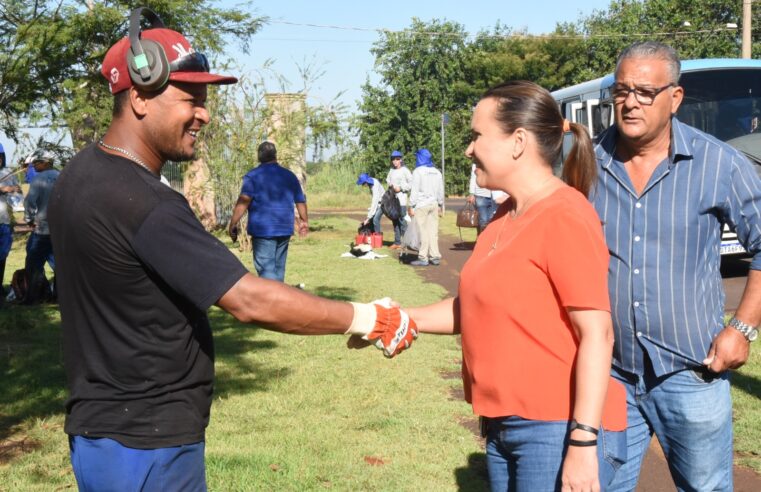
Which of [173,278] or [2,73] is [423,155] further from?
[173,278]

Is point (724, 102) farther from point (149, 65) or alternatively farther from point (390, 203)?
point (149, 65)

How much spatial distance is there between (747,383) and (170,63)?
577 cm

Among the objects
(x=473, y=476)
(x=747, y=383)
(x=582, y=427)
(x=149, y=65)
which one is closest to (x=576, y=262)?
(x=582, y=427)

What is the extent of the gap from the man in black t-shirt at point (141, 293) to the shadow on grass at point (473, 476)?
271 cm

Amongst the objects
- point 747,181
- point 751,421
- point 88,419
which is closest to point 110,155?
point 88,419

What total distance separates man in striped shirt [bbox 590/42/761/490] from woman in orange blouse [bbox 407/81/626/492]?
0.54 meters

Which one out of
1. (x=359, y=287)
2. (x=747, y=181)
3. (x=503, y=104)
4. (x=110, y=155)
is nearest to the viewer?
(x=110, y=155)

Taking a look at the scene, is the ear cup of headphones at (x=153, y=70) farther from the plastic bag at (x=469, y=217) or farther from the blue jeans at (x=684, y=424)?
the plastic bag at (x=469, y=217)

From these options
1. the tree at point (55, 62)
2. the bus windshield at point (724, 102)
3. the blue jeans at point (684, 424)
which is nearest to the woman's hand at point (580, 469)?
the blue jeans at point (684, 424)

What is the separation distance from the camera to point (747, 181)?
3.42 m

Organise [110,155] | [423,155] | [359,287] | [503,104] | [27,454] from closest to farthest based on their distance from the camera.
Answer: [110,155] < [503,104] < [27,454] < [359,287] < [423,155]

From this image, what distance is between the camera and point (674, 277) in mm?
3395

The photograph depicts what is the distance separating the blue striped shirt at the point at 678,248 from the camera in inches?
134

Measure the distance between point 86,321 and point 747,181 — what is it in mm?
2346
